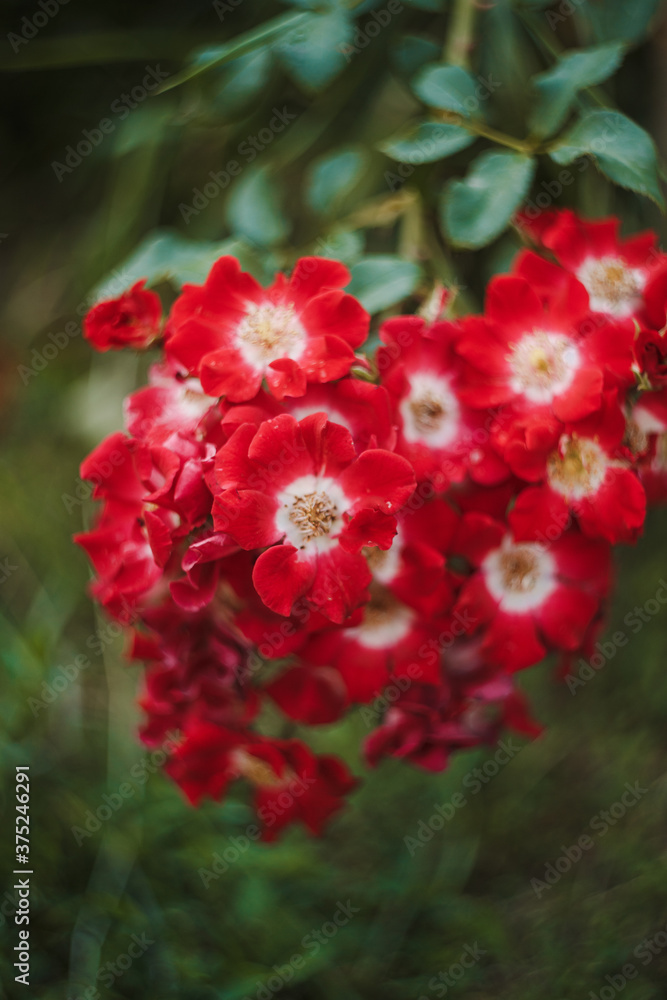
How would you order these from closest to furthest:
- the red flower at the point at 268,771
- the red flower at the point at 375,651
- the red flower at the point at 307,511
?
the red flower at the point at 307,511 → the red flower at the point at 375,651 → the red flower at the point at 268,771

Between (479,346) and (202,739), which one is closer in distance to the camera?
(479,346)

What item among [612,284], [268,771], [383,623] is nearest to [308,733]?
[268,771]

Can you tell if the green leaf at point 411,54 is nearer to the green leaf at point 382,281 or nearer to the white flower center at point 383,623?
the green leaf at point 382,281

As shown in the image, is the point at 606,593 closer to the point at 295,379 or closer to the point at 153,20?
the point at 295,379

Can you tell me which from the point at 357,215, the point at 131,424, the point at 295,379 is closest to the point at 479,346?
the point at 295,379

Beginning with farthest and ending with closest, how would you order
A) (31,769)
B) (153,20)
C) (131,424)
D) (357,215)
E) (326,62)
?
(153,20) < (31,769) < (357,215) < (326,62) < (131,424)

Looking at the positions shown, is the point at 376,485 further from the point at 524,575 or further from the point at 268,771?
the point at 268,771

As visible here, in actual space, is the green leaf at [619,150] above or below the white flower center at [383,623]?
above

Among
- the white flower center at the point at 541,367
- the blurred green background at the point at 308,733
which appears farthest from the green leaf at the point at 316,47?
the white flower center at the point at 541,367
